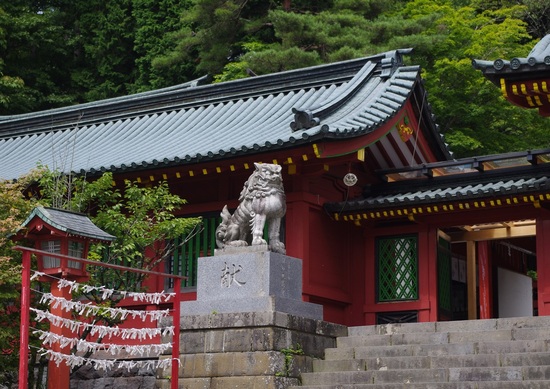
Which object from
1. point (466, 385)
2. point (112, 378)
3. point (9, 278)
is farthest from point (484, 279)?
point (9, 278)

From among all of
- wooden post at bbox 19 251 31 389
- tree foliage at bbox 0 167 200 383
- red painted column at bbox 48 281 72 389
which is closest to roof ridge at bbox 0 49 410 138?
tree foliage at bbox 0 167 200 383

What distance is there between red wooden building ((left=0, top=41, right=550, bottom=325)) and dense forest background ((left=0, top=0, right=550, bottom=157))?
737 cm

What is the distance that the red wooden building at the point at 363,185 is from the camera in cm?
1755

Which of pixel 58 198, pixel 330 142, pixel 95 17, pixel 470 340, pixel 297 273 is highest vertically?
pixel 95 17

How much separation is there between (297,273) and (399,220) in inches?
176

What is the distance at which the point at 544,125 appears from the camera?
28797 mm

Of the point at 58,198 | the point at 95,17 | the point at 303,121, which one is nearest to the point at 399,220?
the point at 303,121

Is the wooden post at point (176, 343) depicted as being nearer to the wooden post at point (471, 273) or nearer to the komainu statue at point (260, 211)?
the komainu statue at point (260, 211)

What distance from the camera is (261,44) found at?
105 ft

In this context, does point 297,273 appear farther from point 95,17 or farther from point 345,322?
point 95,17

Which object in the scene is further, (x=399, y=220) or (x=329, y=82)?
(x=329, y=82)

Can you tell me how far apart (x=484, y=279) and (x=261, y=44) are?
13.7 meters

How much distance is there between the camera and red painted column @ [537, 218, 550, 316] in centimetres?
1700

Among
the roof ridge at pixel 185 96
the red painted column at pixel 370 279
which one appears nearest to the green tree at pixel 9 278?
the red painted column at pixel 370 279
